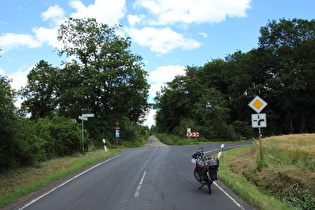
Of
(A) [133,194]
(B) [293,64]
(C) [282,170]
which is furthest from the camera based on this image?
(B) [293,64]

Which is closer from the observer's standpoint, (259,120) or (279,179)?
(279,179)

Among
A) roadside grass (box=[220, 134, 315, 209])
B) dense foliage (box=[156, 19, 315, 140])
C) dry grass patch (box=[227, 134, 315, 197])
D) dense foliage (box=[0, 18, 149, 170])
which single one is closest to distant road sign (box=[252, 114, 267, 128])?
roadside grass (box=[220, 134, 315, 209])

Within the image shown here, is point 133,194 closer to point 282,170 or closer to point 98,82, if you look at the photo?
point 282,170

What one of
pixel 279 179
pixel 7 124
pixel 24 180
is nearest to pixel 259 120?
pixel 279 179

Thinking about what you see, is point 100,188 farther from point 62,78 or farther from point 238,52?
point 238,52

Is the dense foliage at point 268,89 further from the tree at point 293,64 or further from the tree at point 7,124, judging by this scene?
the tree at point 7,124

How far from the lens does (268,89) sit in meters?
44.3

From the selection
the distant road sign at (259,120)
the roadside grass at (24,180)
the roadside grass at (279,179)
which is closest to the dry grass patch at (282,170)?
the roadside grass at (279,179)

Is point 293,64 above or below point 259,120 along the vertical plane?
above

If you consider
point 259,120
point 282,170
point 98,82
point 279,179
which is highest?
point 98,82

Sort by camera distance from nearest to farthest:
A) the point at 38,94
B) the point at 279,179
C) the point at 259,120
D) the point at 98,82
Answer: the point at 279,179 → the point at 259,120 → the point at 98,82 → the point at 38,94

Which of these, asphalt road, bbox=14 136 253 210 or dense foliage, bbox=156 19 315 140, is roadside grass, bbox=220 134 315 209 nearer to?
asphalt road, bbox=14 136 253 210

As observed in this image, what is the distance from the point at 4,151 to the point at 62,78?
23.5 meters

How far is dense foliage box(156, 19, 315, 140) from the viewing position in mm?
38438
